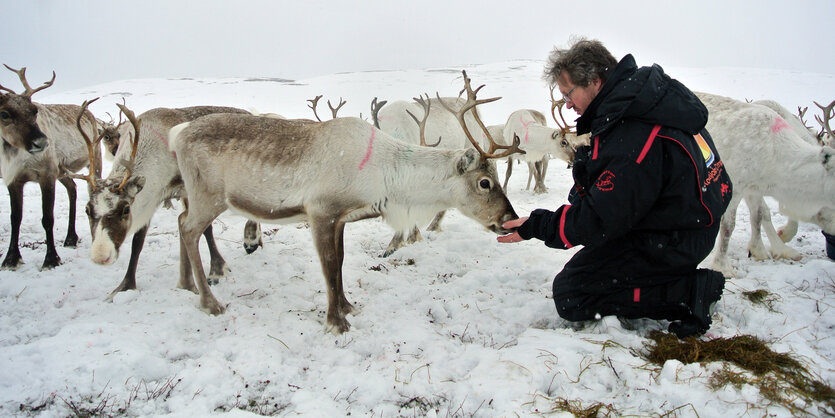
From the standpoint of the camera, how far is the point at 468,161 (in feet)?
12.2

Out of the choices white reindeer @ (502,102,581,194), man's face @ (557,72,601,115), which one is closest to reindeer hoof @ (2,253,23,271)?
man's face @ (557,72,601,115)

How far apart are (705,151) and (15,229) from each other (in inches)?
253

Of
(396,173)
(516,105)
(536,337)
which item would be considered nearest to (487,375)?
(536,337)

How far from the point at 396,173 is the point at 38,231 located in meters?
5.57

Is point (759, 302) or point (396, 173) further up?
point (396, 173)

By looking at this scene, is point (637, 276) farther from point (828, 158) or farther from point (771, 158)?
point (828, 158)

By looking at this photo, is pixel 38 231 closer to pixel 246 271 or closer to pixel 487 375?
pixel 246 271

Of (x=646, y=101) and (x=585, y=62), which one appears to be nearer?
(x=646, y=101)

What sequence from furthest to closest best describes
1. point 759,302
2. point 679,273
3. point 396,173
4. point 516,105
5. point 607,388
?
point 516,105
point 396,173
point 759,302
point 679,273
point 607,388

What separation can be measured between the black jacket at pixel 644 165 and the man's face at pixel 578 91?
0.28 ft

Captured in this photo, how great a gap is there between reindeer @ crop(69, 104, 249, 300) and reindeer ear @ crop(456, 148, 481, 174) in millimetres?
2445

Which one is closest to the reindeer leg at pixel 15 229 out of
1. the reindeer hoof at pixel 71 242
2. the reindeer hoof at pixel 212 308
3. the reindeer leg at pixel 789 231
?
the reindeer hoof at pixel 71 242

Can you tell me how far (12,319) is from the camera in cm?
351

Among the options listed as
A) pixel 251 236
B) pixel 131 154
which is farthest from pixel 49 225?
pixel 251 236
